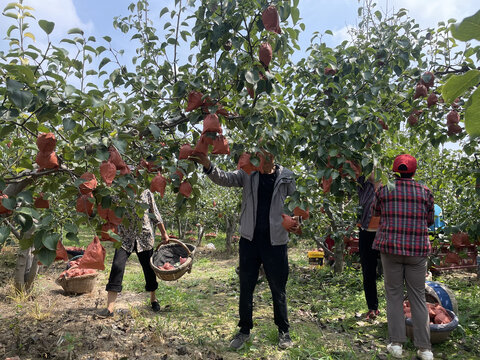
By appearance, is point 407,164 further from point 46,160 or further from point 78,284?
point 78,284

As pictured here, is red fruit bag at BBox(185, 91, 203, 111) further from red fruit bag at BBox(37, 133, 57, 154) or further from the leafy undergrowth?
the leafy undergrowth

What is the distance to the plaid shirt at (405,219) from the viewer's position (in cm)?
261

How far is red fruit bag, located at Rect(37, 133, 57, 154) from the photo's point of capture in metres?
1.54

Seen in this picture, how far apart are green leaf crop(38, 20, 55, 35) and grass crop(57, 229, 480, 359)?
8.12ft

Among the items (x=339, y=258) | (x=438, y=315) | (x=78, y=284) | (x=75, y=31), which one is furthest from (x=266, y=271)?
(x=339, y=258)

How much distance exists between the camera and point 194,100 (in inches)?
78.7

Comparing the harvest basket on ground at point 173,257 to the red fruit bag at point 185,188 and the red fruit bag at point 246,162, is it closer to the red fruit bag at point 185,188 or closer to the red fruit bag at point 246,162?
the red fruit bag at point 185,188

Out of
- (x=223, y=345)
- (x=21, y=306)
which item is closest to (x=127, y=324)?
(x=223, y=345)

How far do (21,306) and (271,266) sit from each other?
287cm

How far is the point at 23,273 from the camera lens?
4160 millimetres

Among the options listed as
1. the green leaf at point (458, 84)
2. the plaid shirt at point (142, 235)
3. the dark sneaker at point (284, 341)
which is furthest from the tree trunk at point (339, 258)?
the green leaf at point (458, 84)

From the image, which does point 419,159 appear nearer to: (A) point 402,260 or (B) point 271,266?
(A) point 402,260

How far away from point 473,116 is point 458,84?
53mm

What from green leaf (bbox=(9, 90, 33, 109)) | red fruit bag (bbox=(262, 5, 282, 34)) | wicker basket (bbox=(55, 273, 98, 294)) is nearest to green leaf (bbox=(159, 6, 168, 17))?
red fruit bag (bbox=(262, 5, 282, 34))
